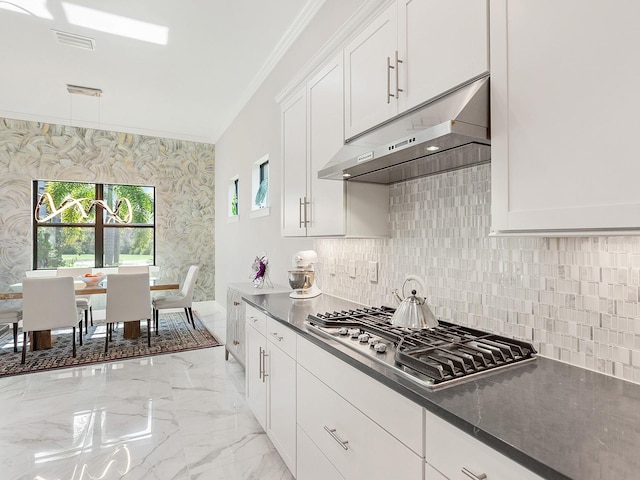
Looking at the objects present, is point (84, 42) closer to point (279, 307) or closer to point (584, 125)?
point (279, 307)

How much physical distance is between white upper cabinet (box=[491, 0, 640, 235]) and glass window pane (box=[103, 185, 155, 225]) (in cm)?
653

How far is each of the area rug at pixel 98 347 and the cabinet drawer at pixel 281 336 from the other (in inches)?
98.4

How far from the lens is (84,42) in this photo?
357 cm

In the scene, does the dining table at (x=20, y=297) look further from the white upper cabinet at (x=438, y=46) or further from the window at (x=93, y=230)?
the white upper cabinet at (x=438, y=46)

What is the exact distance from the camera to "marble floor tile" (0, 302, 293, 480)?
205 cm

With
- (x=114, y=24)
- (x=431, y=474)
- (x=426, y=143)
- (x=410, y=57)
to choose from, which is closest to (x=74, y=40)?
(x=114, y=24)

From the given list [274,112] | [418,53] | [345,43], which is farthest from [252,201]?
[418,53]

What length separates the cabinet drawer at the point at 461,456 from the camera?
76cm

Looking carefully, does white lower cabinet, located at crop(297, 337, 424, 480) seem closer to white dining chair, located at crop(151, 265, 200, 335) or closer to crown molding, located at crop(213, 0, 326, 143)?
crown molding, located at crop(213, 0, 326, 143)

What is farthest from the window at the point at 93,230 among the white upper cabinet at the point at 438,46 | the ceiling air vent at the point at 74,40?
the white upper cabinet at the point at 438,46

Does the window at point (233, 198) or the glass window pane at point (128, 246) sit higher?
the window at point (233, 198)

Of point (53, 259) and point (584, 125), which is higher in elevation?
point (584, 125)

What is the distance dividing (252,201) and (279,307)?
8.74ft

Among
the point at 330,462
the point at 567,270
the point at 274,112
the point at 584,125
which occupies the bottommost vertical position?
the point at 330,462
